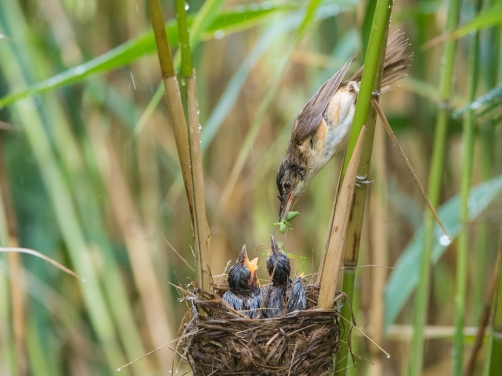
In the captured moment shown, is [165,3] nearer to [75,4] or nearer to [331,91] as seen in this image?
[75,4]

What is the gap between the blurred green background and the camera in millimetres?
2234

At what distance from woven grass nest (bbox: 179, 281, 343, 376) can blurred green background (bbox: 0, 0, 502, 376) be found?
31.5 inches

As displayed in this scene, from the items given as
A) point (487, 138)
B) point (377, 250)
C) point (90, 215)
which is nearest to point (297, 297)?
point (377, 250)

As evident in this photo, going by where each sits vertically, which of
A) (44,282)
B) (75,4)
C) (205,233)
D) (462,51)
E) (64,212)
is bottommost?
(44,282)

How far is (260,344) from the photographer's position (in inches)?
46.3

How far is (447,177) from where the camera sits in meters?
2.68

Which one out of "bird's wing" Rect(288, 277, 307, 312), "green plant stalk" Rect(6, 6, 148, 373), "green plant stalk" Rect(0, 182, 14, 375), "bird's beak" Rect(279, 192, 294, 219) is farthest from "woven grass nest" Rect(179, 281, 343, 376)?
"green plant stalk" Rect(6, 6, 148, 373)

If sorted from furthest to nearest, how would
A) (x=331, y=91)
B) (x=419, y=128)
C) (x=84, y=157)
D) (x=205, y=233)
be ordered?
(x=84, y=157), (x=419, y=128), (x=331, y=91), (x=205, y=233)

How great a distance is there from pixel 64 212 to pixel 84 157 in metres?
0.45

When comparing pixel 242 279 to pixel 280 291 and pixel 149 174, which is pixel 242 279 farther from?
pixel 149 174

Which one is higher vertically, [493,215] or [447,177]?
[447,177]

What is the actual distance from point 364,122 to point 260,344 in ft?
1.72

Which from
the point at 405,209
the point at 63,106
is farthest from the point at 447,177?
the point at 63,106

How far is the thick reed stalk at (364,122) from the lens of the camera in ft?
2.78
